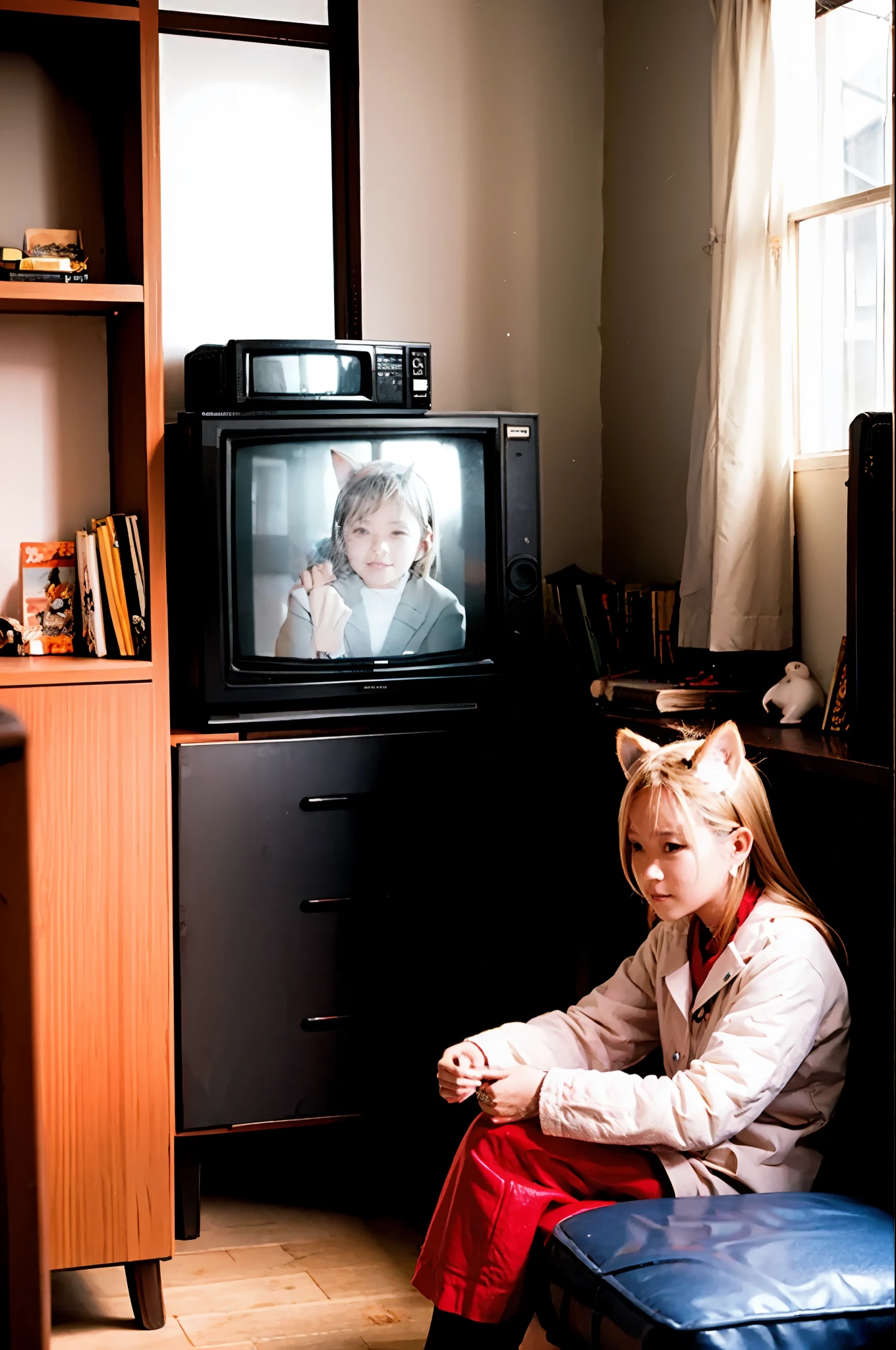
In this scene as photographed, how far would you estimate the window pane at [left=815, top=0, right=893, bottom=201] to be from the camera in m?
2.00

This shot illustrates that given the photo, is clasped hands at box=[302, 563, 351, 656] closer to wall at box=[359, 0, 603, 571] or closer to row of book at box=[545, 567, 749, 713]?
row of book at box=[545, 567, 749, 713]

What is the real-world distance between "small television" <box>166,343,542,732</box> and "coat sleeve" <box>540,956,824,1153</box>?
0.82m

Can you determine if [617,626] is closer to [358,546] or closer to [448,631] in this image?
[448,631]

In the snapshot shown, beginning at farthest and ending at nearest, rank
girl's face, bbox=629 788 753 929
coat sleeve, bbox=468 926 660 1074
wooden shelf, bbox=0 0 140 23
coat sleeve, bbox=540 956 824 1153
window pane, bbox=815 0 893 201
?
window pane, bbox=815 0 893 201, wooden shelf, bbox=0 0 140 23, coat sleeve, bbox=468 926 660 1074, girl's face, bbox=629 788 753 929, coat sleeve, bbox=540 956 824 1153

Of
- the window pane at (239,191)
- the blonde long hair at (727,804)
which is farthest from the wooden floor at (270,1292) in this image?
the window pane at (239,191)

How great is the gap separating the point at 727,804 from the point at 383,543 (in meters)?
0.77

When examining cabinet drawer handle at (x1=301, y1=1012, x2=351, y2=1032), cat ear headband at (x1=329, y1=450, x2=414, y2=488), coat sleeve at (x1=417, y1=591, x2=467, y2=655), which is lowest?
cabinet drawer handle at (x1=301, y1=1012, x2=351, y2=1032)

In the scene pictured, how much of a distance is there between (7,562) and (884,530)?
4.77ft

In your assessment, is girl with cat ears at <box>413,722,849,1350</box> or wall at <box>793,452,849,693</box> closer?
girl with cat ears at <box>413,722,849,1350</box>

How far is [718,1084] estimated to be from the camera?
142 cm

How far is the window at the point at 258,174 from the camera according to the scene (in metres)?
2.42

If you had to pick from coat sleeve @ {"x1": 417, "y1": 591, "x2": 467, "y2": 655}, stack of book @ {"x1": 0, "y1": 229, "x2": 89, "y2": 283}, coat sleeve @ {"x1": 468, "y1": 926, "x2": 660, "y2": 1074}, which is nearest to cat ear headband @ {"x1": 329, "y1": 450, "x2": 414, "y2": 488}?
coat sleeve @ {"x1": 417, "y1": 591, "x2": 467, "y2": 655}

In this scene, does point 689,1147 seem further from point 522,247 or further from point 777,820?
point 522,247

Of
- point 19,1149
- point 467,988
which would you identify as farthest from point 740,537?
point 19,1149
